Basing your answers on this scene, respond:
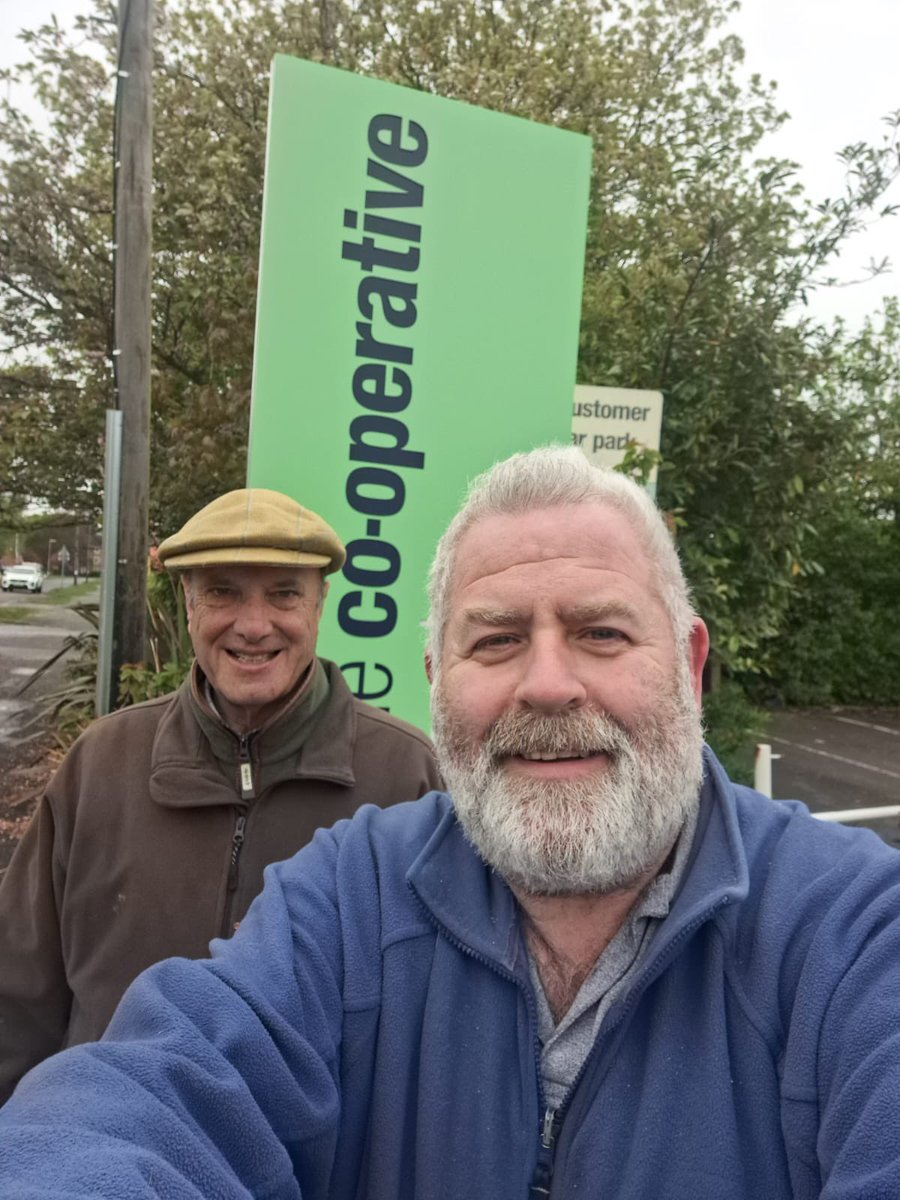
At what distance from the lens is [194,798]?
1.90m

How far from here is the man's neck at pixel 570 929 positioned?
1260 mm

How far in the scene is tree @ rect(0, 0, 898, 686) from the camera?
557 centimetres

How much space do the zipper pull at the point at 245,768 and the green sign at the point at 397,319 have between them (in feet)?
3.99

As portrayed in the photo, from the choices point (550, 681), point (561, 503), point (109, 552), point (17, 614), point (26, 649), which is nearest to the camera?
point (550, 681)

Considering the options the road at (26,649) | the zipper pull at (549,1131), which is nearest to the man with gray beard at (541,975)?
the zipper pull at (549,1131)

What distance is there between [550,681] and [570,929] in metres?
0.36

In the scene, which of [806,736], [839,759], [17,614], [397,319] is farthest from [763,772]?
[806,736]

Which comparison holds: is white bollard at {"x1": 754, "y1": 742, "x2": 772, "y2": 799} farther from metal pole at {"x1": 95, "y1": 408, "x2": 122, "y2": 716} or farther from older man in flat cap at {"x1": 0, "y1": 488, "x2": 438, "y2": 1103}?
metal pole at {"x1": 95, "y1": 408, "x2": 122, "y2": 716}

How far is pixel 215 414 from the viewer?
7.30 metres

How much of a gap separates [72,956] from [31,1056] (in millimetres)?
243

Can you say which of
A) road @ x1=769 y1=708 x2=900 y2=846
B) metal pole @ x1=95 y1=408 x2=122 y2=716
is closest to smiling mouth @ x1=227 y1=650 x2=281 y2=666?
metal pole @ x1=95 y1=408 x2=122 y2=716

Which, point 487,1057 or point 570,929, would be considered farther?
point 570,929

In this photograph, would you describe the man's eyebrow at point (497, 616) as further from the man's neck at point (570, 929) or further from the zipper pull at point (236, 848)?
the zipper pull at point (236, 848)

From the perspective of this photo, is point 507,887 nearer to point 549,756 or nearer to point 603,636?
point 549,756
